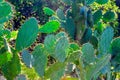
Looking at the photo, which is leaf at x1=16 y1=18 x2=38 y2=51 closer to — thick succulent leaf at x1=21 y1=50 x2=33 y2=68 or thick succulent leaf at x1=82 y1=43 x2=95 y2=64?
thick succulent leaf at x1=21 y1=50 x2=33 y2=68

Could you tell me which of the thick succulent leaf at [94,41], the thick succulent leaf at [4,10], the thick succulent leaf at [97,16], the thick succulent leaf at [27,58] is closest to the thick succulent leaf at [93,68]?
the thick succulent leaf at [27,58]

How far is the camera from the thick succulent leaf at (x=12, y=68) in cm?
164

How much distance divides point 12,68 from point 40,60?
13 centimetres

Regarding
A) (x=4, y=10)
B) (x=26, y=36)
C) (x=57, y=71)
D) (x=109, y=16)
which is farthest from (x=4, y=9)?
(x=109, y=16)

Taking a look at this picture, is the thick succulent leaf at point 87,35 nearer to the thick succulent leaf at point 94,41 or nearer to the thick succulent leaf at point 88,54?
the thick succulent leaf at point 94,41

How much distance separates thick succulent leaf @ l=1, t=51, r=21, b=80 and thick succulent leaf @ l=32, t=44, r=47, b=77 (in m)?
0.08

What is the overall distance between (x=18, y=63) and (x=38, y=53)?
0.36ft

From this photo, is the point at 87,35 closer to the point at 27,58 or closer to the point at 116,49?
the point at 116,49

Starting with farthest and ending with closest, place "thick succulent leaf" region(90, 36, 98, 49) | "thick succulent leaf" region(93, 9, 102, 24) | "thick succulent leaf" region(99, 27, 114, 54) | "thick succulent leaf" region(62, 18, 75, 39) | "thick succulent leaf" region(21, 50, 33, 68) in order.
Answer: "thick succulent leaf" region(93, 9, 102, 24) → "thick succulent leaf" region(62, 18, 75, 39) → "thick succulent leaf" region(90, 36, 98, 49) → "thick succulent leaf" region(99, 27, 114, 54) → "thick succulent leaf" region(21, 50, 33, 68)

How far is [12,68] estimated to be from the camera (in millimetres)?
1646

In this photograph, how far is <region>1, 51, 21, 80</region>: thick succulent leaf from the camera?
1.64 m

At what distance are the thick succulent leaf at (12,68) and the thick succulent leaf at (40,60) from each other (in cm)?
8

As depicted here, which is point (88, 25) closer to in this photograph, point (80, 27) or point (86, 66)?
point (80, 27)

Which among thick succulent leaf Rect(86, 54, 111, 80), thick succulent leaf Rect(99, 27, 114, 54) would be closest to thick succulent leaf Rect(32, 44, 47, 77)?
thick succulent leaf Rect(86, 54, 111, 80)
